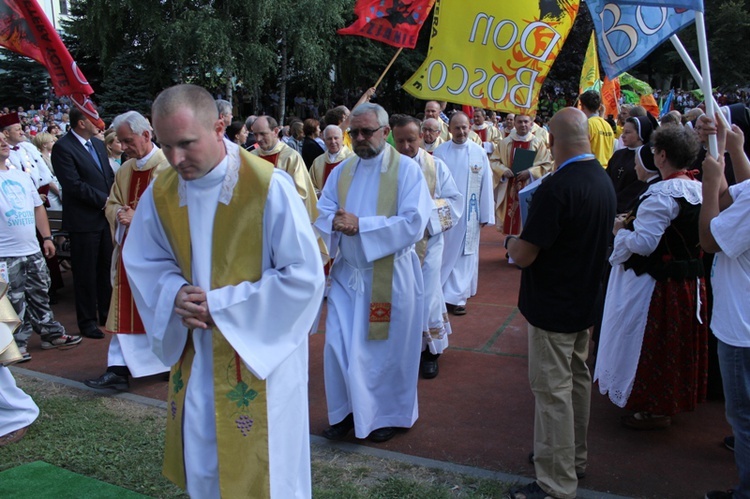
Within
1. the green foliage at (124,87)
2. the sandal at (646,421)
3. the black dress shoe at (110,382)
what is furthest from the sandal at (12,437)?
the green foliage at (124,87)

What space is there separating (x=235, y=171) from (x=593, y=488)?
102 inches

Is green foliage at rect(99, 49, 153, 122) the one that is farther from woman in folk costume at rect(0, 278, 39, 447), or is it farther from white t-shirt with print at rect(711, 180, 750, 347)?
white t-shirt with print at rect(711, 180, 750, 347)

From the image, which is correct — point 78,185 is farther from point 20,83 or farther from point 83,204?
point 20,83

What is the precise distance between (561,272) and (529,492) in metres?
1.17

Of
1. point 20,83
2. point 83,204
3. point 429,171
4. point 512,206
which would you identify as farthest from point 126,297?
point 20,83

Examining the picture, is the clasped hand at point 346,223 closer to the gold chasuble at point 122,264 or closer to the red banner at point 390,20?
the gold chasuble at point 122,264

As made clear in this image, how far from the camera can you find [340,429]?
14.6 feet

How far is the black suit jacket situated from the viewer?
6711mm

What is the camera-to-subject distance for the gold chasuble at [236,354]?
2611mm

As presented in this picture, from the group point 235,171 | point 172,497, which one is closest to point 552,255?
point 235,171

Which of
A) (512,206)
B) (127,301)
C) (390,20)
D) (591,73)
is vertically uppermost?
(390,20)

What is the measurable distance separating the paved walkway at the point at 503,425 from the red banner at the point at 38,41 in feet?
8.19

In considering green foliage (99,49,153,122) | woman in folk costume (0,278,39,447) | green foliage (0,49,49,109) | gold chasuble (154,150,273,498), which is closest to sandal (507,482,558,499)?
gold chasuble (154,150,273,498)

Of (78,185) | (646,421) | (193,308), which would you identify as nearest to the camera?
(193,308)
